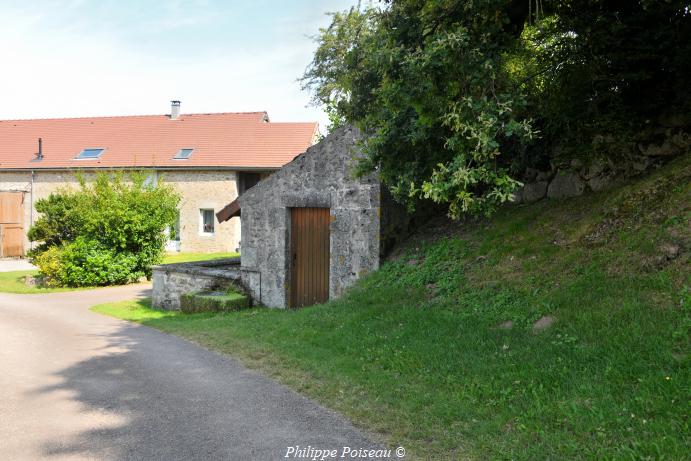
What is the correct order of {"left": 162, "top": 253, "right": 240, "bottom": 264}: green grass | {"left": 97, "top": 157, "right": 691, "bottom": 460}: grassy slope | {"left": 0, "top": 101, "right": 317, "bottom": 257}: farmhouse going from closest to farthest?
{"left": 97, "top": 157, "right": 691, "bottom": 460}: grassy slope → {"left": 162, "top": 253, "right": 240, "bottom": 264}: green grass → {"left": 0, "top": 101, "right": 317, "bottom": 257}: farmhouse

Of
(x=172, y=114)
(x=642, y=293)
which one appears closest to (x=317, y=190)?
(x=642, y=293)

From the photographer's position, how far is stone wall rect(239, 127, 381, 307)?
35.9ft

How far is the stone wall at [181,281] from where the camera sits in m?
13.1

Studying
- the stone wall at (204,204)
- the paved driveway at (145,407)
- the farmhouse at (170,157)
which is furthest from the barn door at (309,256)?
the stone wall at (204,204)

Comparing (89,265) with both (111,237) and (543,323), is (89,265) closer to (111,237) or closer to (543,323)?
(111,237)

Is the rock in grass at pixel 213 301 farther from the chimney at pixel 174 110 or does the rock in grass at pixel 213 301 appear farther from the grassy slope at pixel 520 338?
the chimney at pixel 174 110

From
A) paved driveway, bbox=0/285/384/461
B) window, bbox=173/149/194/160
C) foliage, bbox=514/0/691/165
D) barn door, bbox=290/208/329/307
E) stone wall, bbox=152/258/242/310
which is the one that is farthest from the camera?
window, bbox=173/149/194/160

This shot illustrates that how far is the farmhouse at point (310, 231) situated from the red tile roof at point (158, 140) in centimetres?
1357

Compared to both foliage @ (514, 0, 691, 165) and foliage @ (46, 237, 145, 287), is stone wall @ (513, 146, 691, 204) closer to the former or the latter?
foliage @ (514, 0, 691, 165)

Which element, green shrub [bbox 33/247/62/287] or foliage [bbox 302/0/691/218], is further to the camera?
green shrub [bbox 33/247/62/287]

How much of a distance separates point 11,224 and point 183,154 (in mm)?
9569

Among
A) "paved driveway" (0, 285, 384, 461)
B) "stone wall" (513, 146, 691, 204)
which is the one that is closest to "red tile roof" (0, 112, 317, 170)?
"stone wall" (513, 146, 691, 204)

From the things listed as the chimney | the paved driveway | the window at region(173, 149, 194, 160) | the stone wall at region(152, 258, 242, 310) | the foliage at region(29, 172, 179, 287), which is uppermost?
the chimney

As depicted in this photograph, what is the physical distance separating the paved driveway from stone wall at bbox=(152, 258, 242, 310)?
374cm
